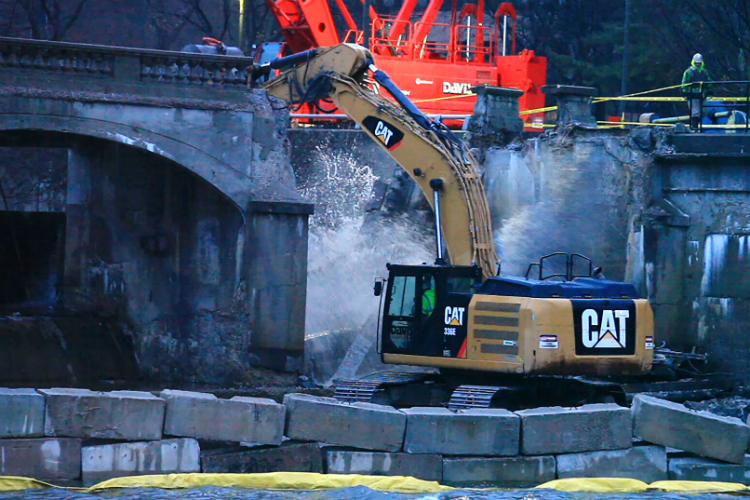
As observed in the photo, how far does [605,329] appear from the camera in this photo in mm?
14633

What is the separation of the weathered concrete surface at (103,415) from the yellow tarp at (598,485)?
166 inches

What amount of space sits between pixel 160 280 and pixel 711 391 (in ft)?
32.2

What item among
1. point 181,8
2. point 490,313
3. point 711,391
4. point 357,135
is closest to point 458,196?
point 490,313

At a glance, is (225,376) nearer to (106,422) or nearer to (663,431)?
(106,422)

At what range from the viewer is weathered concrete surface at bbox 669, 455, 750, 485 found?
12461mm

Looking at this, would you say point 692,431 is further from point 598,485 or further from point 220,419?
point 220,419

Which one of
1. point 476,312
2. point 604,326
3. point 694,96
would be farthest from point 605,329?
point 694,96

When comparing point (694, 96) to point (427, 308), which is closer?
point (427, 308)

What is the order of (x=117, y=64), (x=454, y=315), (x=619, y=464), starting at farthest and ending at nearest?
1. (x=117, y=64)
2. (x=454, y=315)
3. (x=619, y=464)

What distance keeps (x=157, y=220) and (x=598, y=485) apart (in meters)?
10.5

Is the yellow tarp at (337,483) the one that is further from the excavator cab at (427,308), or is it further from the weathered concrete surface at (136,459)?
the excavator cab at (427,308)

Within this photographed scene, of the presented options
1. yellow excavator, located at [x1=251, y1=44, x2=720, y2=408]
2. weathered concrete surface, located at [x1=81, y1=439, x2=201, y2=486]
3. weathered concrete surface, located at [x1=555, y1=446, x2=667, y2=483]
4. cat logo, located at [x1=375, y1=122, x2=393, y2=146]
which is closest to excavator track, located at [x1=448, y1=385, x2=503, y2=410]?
yellow excavator, located at [x1=251, y1=44, x2=720, y2=408]

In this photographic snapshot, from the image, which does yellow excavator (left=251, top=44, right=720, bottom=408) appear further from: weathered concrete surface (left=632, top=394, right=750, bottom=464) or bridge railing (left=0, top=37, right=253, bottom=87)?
bridge railing (left=0, top=37, right=253, bottom=87)

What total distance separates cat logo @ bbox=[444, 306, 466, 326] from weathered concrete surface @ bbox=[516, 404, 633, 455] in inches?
109
